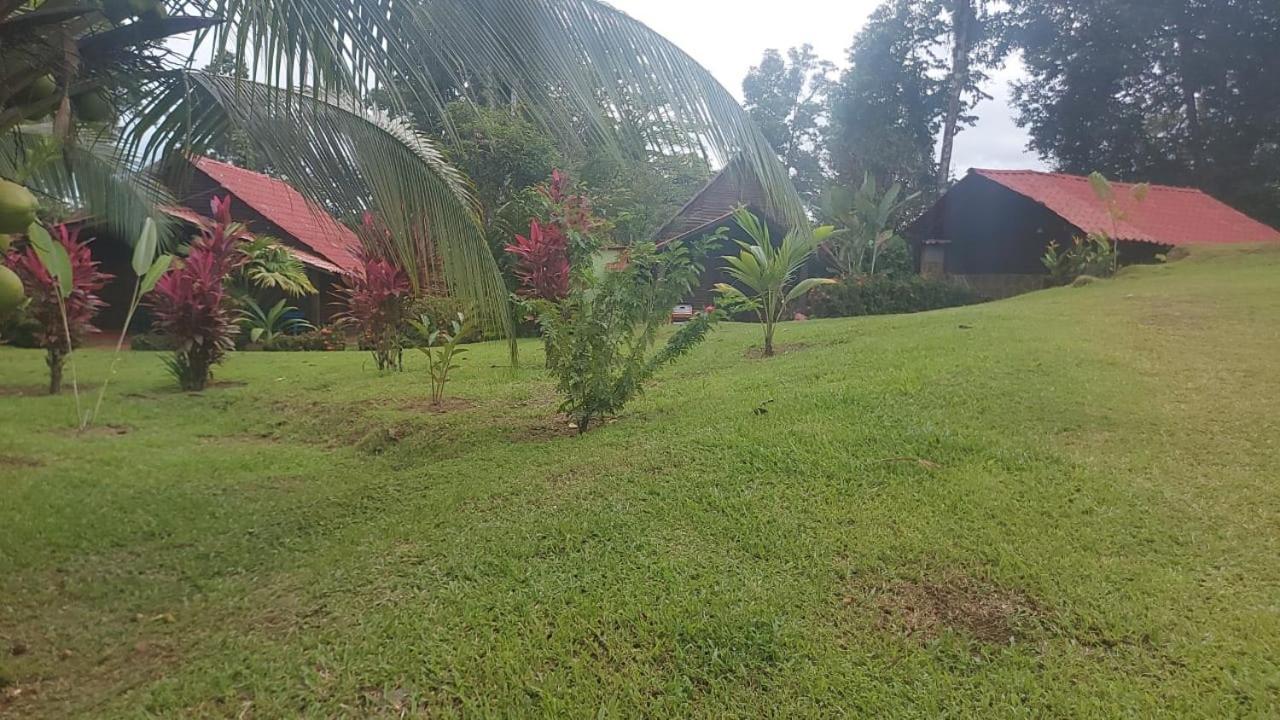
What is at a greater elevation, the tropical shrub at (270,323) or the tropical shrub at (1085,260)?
the tropical shrub at (1085,260)

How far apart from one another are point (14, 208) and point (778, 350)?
5.67m

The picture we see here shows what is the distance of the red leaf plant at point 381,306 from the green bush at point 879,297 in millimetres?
7500

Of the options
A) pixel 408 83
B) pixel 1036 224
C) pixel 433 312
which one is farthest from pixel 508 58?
pixel 1036 224

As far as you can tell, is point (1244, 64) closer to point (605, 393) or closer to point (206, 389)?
point (605, 393)

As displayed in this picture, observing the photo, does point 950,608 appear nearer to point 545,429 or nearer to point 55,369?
point 545,429

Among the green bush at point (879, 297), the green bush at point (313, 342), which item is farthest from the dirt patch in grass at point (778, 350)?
the green bush at point (313, 342)

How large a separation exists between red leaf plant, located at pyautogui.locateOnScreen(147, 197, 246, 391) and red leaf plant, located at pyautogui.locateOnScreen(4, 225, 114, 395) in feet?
1.54

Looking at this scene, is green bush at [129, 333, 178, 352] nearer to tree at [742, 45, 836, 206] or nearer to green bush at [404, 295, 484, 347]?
green bush at [404, 295, 484, 347]

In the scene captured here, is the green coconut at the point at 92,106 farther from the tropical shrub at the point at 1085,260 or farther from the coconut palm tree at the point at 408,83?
the tropical shrub at the point at 1085,260

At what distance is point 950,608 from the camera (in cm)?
205

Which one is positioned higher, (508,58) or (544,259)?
(508,58)

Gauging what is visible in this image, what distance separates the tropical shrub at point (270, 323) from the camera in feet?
33.6

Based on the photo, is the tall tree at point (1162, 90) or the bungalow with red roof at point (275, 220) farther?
the tall tree at point (1162, 90)

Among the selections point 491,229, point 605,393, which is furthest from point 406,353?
point 605,393
